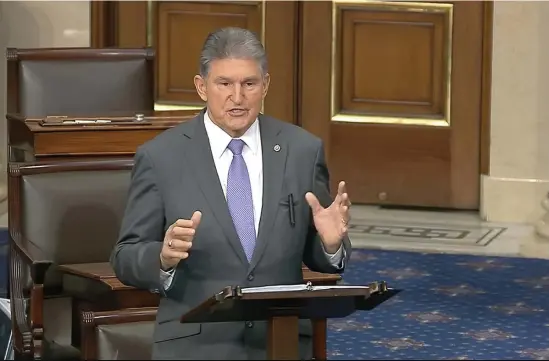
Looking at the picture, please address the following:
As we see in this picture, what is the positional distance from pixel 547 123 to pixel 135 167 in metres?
4.47

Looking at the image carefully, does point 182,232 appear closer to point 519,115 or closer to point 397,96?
point 519,115

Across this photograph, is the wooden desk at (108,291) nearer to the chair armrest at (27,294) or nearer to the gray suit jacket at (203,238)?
the chair armrest at (27,294)

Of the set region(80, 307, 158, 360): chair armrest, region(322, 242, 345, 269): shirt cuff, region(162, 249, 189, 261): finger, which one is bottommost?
region(80, 307, 158, 360): chair armrest

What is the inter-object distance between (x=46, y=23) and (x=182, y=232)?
5.14 meters

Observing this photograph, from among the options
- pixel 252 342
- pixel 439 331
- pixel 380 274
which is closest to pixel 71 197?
pixel 252 342

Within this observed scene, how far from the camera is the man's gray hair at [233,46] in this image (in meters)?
3.50

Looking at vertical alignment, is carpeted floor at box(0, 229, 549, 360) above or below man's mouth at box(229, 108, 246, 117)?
below

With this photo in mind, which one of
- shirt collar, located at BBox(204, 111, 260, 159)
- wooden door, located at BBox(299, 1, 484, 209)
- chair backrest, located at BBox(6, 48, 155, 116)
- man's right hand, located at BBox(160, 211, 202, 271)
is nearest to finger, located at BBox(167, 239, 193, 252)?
man's right hand, located at BBox(160, 211, 202, 271)

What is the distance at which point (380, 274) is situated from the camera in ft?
21.8

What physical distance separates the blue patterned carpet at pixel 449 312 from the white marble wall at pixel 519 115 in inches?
33.1

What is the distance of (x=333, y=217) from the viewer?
3408mm

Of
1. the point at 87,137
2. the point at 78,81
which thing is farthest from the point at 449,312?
the point at 78,81

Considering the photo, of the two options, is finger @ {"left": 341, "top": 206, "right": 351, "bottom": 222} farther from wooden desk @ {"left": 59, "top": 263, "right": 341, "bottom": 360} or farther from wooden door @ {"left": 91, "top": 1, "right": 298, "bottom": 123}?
wooden door @ {"left": 91, "top": 1, "right": 298, "bottom": 123}

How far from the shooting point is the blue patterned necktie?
11.7 feet
